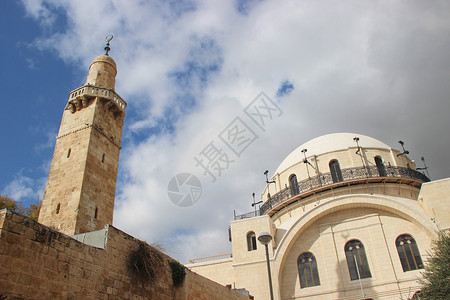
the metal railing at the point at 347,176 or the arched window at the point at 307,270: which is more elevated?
the metal railing at the point at 347,176

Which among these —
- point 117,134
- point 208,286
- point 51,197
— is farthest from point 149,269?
point 117,134

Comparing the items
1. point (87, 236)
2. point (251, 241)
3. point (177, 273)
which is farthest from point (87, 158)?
point (251, 241)

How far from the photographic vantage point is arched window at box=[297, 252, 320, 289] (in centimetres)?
1691

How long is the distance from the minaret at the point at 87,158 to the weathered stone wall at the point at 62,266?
11.4 ft

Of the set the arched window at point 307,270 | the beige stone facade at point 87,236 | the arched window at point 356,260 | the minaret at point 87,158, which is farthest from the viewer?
the arched window at point 307,270

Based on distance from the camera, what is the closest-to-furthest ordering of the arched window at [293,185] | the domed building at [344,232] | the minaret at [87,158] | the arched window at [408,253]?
the minaret at [87,158]
the arched window at [408,253]
the domed building at [344,232]
the arched window at [293,185]

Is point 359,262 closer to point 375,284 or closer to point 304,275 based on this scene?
point 375,284

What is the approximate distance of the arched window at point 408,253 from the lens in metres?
15.7

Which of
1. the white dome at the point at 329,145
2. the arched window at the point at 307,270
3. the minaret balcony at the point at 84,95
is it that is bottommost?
the arched window at the point at 307,270

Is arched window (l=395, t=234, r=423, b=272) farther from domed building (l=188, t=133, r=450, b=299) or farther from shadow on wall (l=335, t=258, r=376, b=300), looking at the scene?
shadow on wall (l=335, t=258, r=376, b=300)

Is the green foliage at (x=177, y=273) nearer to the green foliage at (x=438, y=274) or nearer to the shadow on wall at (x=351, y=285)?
the shadow on wall at (x=351, y=285)

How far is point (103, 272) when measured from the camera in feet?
26.0

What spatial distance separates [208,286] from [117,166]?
6087 millimetres

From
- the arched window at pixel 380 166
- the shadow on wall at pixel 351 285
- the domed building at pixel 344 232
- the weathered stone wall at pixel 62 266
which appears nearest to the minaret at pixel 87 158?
the weathered stone wall at pixel 62 266
